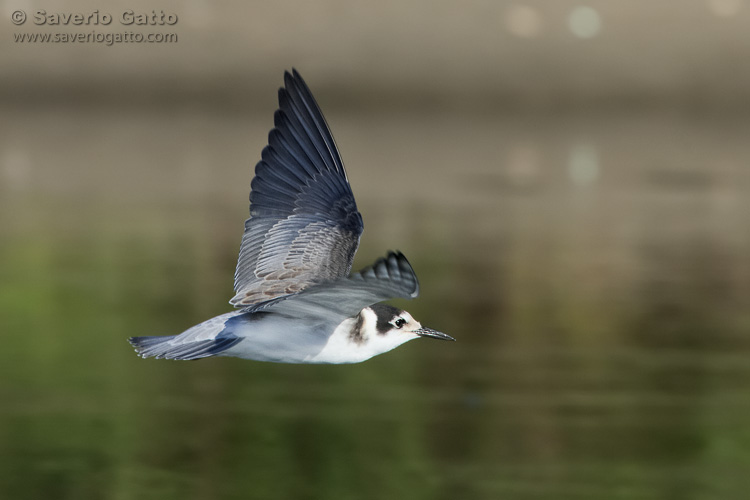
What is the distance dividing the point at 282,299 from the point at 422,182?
3599 centimetres

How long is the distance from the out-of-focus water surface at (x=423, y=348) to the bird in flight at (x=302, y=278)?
8.54 meters

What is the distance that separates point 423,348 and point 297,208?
1657 cm

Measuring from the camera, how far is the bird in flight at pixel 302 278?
30.9 ft

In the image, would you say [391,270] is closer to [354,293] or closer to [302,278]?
[354,293]

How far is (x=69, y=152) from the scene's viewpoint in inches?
2190

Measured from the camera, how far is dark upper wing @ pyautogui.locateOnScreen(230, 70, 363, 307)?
34.7 feet

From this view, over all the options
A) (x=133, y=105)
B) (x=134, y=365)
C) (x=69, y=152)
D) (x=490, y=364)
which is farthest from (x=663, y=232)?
(x=133, y=105)

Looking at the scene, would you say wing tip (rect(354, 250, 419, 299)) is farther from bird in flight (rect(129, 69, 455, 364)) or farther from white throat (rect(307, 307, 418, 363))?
white throat (rect(307, 307, 418, 363))

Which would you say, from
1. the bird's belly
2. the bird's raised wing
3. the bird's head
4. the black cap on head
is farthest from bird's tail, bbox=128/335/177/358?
the black cap on head

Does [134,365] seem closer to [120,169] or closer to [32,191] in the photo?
[32,191]

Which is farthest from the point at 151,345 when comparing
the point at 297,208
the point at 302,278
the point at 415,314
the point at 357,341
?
the point at 415,314

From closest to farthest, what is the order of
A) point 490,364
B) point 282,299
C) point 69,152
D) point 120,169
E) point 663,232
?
point 282,299 < point 490,364 < point 663,232 < point 120,169 < point 69,152

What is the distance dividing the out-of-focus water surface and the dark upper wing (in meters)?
8.52

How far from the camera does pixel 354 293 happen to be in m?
9.12
